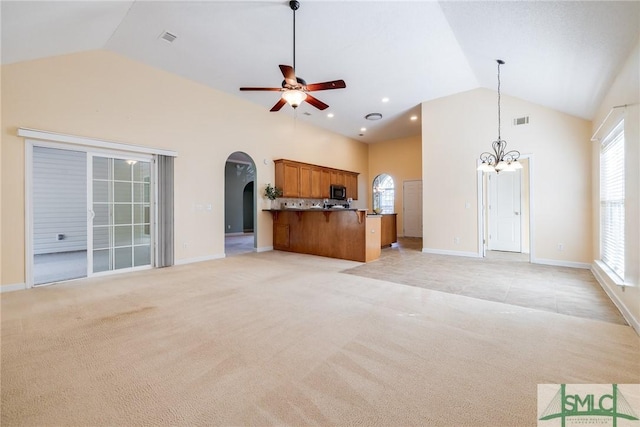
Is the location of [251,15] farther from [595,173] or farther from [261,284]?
[595,173]

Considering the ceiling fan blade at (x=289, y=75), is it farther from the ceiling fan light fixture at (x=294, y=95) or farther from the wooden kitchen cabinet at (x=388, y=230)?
the wooden kitchen cabinet at (x=388, y=230)

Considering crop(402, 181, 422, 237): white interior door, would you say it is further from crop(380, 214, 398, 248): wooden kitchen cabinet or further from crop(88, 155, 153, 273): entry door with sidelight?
crop(88, 155, 153, 273): entry door with sidelight

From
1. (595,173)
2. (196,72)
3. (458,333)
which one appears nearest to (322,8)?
(196,72)

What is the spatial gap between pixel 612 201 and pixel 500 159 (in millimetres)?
1875

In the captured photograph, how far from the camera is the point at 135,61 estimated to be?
15.3 ft

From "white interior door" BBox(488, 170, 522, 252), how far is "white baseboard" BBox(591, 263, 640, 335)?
207 cm

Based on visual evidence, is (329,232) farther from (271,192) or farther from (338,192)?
(338,192)

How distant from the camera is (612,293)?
10.5 ft

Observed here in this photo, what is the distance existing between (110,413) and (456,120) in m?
7.08

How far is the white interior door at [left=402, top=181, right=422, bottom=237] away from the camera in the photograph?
934cm

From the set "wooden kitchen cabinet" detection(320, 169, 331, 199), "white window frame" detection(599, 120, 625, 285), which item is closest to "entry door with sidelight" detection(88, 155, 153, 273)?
"wooden kitchen cabinet" detection(320, 169, 331, 199)

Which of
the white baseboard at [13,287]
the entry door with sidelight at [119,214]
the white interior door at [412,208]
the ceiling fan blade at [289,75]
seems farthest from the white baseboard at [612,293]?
the white baseboard at [13,287]

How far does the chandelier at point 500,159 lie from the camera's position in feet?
14.4

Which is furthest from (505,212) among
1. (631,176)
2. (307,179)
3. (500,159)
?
(307,179)
